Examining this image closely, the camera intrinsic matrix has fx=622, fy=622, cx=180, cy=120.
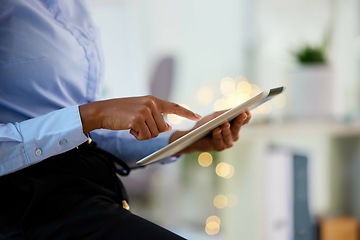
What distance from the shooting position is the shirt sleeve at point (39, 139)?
0.69 meters

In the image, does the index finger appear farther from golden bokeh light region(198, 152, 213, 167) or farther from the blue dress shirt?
golden bokeh light region(198, 152, 213, 167)

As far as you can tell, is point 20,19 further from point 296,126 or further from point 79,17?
point 296,126

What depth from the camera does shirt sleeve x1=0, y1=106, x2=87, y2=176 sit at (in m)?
0.69

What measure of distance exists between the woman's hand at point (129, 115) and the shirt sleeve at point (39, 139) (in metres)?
0.01

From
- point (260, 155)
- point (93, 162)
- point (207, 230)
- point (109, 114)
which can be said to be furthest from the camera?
point (207, 230)

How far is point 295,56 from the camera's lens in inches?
91.9

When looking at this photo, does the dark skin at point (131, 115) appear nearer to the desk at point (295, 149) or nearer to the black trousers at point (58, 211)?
the black trousers at point (58, 211)

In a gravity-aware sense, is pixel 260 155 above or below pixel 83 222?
below

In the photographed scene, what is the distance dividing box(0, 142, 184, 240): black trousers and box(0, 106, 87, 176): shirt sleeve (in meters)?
0.05

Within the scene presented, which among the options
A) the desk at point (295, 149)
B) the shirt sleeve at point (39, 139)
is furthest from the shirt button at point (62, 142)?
the desk at point (295, 149)

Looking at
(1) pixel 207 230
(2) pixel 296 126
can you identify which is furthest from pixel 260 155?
(1) pixel 207 230

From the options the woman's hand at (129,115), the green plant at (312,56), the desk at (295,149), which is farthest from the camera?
the green plant at (312,56)

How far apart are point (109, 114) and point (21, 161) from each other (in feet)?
0.37

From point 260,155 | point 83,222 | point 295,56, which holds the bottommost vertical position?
point 260,155
